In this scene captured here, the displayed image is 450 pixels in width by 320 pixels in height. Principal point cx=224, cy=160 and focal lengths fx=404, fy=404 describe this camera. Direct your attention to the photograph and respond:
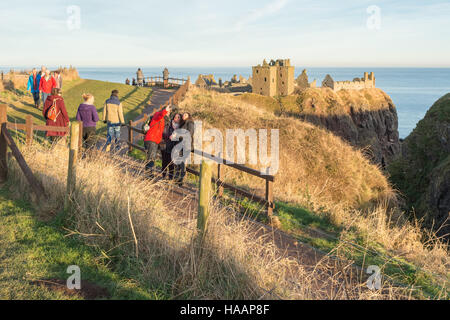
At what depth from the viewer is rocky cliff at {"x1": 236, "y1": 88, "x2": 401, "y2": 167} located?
77625 millimetres

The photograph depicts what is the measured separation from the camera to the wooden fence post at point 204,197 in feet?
17.0

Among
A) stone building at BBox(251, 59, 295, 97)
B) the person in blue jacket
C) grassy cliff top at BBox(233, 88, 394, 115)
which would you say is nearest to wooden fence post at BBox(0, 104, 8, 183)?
the person in blue jacket

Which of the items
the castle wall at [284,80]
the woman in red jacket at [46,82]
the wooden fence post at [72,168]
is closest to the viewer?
the wooden fence post at [72,168]

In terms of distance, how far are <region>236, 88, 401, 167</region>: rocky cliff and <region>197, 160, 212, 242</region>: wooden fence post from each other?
224 ft

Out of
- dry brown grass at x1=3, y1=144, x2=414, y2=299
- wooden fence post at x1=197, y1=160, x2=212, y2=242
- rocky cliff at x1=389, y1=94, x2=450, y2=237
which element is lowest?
rocky cliff at x1=389, y1=94, x2=450, y2=237

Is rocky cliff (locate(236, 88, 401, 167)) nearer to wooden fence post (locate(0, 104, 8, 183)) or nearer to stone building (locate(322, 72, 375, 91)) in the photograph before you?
stone building (locate(322, 72, 375, 91))

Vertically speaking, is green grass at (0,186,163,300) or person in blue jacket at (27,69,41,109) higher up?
person in blue jacket at (27,69,41,109)

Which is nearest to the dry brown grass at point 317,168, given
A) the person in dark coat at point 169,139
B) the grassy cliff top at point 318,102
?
the person in dark coat at point 169,139

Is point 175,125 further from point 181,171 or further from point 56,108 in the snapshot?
point 56,108

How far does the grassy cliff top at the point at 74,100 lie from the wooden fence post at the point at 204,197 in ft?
37.0

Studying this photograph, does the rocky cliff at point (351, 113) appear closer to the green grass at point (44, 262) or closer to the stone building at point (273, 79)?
the stone building at point (273, 79)

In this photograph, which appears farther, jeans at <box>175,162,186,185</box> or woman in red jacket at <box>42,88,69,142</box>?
woman in red jacket at <box>42,88,69,142</box>

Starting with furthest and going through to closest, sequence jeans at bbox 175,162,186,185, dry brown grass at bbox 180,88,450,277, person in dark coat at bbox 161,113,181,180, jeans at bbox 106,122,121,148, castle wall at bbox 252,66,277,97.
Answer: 1. castle wall at bbox 252,66,277,97
2. dry brown grass at bbox 180,88,450,277
3. jeans at bbox 106,122,121,148
4. jeans at bbox 175,162,186,185
5. person in dark coat at bbox 161,113,181,180

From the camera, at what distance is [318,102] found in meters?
82.2
